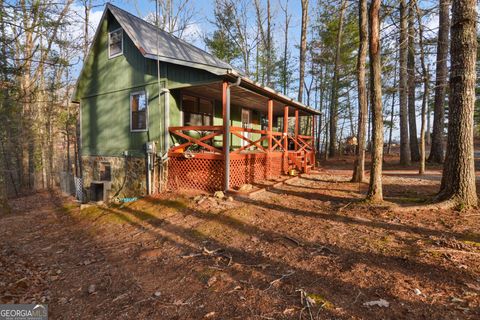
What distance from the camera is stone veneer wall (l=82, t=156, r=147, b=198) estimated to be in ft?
28.0

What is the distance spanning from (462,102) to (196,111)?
7.76 metres

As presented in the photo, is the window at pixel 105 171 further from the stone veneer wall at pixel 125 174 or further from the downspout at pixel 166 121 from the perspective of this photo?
the downspout at pixel 166 121

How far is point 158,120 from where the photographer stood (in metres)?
8.05

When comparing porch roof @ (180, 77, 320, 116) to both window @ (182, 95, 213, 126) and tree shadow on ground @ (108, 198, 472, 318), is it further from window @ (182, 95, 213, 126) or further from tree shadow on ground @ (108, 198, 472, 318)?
tree shadow on ground @ (108, 198, 472, 318)

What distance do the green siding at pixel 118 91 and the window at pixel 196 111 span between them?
56 cm

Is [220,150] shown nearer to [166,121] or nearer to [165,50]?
[166,121]

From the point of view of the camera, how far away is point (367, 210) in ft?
15.6

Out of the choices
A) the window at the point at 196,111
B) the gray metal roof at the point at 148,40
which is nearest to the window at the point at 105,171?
the window at the point at 196,111

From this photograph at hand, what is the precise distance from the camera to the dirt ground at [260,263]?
2.33 m

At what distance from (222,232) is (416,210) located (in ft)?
12.2

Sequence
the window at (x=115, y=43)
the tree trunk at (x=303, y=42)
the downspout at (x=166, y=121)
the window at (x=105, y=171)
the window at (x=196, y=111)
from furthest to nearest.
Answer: the tree trunk at (x=303, y=42) < the window at (x=105, y=171) < the window at (x=115, y=43) < the window at (x=196, y=111) < the downspout at (x=166, y=121)

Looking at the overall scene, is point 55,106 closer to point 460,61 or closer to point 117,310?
point 117,310

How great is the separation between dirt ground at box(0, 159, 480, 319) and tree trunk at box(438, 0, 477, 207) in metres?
0.55

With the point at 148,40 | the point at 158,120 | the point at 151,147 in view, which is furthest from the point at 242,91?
the point at 148,40
